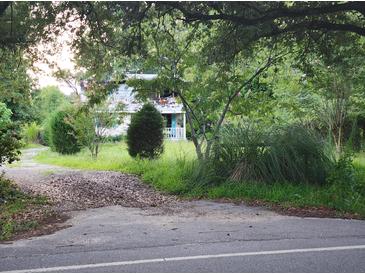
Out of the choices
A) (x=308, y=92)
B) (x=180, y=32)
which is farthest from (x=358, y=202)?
(x=308, y=92)

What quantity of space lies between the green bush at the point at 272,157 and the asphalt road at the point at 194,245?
239 centimetres

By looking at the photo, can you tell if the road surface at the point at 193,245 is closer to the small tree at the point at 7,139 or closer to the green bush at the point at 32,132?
the small tree at the point at 7,139

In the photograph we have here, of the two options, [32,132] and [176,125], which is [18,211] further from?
[32,132]

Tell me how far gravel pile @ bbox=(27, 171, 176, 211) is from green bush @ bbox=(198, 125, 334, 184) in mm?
1811

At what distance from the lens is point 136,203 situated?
945 centimetres

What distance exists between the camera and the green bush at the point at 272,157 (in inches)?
408

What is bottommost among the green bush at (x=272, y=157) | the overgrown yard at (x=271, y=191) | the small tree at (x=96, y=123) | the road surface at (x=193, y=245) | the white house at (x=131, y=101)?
the road surface at (x=193, y=245)

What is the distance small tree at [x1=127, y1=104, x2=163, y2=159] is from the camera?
631 inches

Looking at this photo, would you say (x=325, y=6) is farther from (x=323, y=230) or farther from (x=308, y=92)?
(x=308, y=92)

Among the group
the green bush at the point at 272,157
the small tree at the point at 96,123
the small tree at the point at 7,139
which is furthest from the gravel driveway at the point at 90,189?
the small tree at the point at 96,123

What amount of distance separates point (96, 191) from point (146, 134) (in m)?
5.73

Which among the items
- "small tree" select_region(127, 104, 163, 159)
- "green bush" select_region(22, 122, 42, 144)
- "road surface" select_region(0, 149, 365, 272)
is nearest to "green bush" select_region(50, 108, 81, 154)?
"small tree" select_region(127, 104, 163, 159)

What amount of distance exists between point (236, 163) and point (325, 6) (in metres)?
4.35

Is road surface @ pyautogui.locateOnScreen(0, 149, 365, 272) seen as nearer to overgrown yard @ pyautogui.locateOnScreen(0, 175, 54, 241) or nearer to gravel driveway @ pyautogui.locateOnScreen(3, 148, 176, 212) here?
overgrown yard @ pyautogui.locateOnScreen(0, 175, 54, 241)
